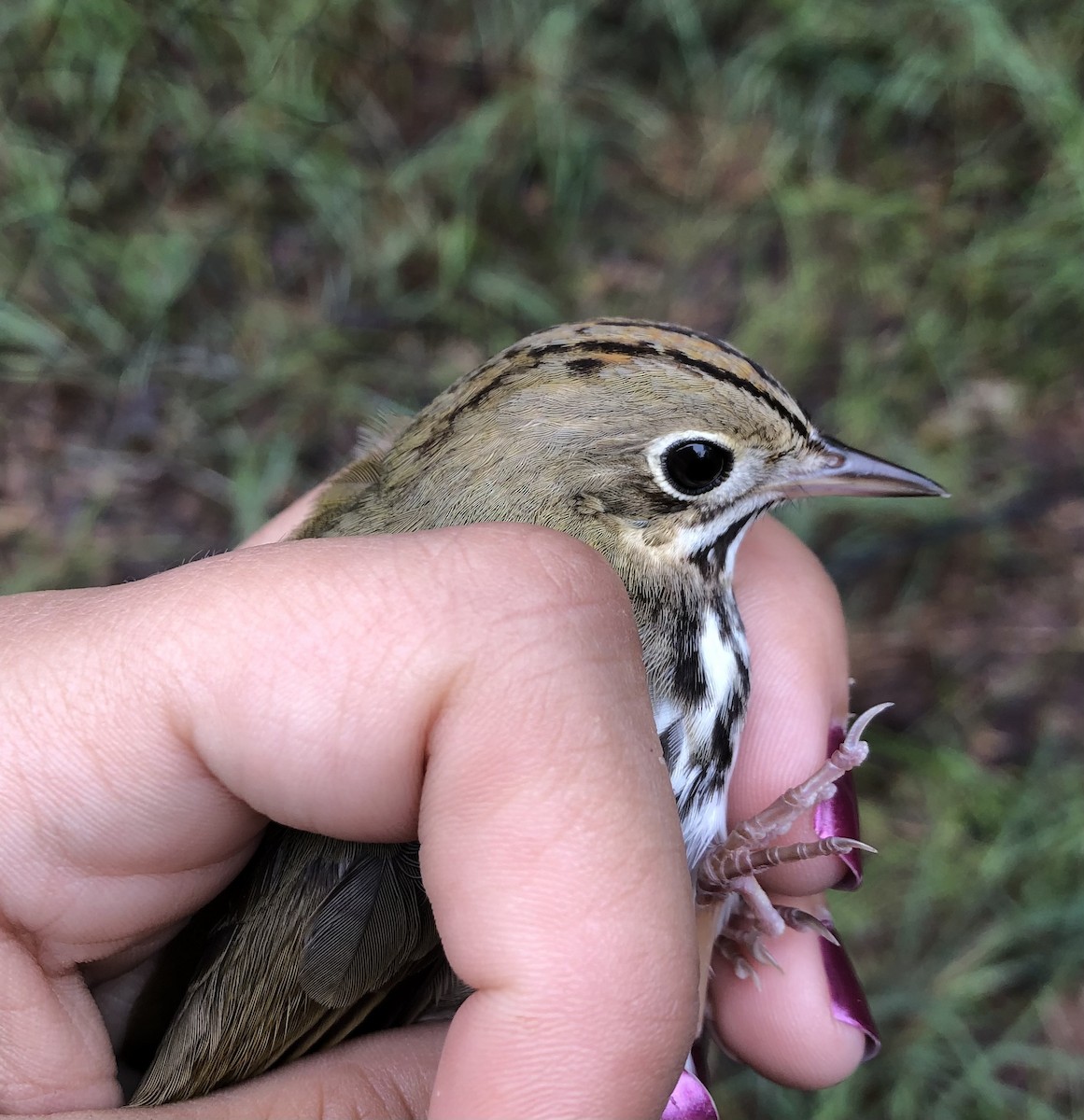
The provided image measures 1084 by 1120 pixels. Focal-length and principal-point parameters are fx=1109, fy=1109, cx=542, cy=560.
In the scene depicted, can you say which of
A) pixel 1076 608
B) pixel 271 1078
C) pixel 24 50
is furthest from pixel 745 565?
pixel 24 50

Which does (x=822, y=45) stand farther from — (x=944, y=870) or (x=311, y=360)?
(x=944, y=870)

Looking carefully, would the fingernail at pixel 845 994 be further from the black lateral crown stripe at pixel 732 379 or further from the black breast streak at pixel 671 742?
the black lateral crown stripe at pixel 732 379

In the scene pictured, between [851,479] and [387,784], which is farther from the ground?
[851,479]

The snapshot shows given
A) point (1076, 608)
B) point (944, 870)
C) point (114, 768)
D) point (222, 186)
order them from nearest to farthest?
point (114, 768) < point (944, 870) < point (1076, 608) < point (222, 186)

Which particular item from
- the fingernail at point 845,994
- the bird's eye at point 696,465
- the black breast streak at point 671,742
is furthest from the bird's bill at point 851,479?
the fingernail at point 845,994

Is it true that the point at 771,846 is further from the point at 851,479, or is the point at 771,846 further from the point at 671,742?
the point at 851,479

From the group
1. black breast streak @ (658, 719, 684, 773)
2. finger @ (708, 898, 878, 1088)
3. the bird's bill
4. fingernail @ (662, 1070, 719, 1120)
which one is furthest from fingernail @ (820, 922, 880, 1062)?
the bird's bill

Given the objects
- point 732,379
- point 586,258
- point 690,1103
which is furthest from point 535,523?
point 586,258
